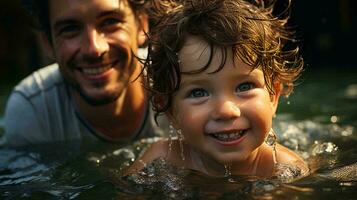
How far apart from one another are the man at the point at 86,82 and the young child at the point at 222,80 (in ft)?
2.02

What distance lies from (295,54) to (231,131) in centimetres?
75

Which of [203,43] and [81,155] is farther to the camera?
[81,155]

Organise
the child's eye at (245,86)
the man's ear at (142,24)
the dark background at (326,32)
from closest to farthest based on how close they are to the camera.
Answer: the child's eye at (245,86) → the man's ear at (142,24) → the dark background at (326,32)

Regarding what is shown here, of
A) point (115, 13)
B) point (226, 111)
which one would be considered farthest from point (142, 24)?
point (226, 111)

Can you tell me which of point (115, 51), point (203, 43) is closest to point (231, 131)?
point (203, 43)

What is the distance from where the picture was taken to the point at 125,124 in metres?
4.39

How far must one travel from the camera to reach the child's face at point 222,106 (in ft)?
9.27

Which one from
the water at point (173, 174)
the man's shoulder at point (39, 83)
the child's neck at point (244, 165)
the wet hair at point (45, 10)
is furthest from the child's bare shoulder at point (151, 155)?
the man's shoulder at point (39, 83)

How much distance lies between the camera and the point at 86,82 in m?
3.98

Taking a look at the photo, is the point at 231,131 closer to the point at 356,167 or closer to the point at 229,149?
the point at 229,149

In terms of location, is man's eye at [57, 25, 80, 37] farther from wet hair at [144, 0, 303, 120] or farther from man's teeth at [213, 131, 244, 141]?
man's teeth at [213, 131, 244, 141]

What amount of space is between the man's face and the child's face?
1.00m

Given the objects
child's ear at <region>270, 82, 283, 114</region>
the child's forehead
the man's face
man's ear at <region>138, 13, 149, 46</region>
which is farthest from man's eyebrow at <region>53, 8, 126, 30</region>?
child's ear at <region>270, 82, 283, 114</region>

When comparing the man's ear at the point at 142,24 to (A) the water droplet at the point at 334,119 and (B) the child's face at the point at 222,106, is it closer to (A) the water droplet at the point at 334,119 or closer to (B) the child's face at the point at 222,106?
(B) the child's face at the point at 222,106
